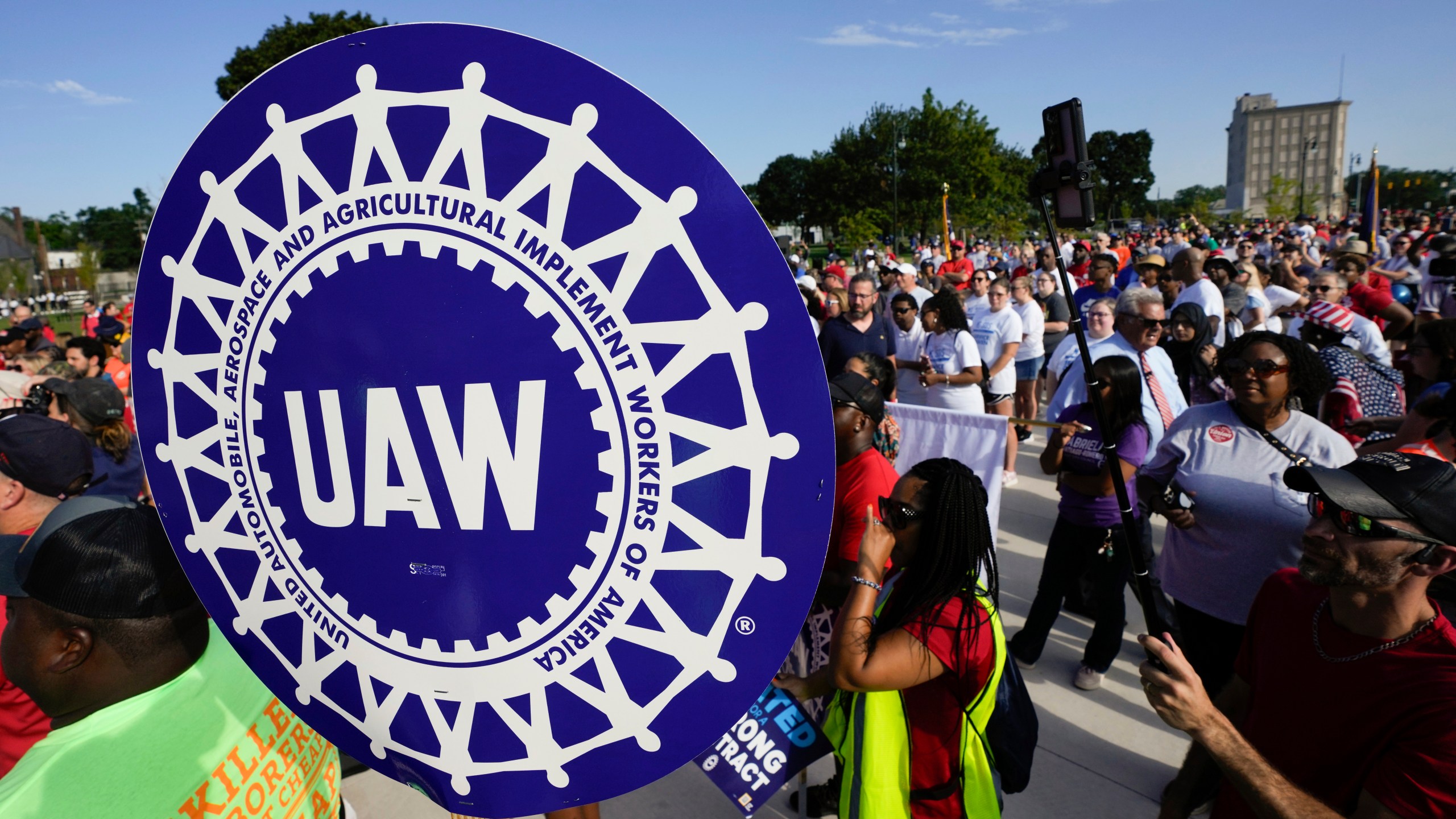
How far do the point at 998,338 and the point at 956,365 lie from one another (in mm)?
1159

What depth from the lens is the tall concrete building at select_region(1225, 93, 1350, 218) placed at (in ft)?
358

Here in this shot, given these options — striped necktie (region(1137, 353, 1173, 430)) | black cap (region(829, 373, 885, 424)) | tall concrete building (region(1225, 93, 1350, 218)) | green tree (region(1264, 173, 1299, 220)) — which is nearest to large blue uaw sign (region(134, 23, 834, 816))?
black cap (region(829, 373, 885, 424))

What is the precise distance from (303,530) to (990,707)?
1.65 m

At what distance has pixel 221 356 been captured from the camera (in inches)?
42.8

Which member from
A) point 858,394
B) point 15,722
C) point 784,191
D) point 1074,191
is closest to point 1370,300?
point 858,394

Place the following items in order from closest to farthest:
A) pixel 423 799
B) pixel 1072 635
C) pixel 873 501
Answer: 1. pixel 873 501
2. pixel 423 799
3. pixel 1072 635

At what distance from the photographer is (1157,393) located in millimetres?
4484

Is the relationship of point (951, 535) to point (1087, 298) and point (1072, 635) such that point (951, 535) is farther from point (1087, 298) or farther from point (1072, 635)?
point (1087, 298)

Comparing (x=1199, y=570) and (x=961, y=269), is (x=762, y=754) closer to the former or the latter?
(x=1199, y=570)

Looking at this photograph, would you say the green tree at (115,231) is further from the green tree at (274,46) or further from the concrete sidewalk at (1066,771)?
the concrete sidewalk at (1066,771)

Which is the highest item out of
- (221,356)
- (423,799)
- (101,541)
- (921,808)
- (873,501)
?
(221,356)

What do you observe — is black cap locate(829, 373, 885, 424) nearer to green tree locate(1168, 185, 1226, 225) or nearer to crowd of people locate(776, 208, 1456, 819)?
crowd of people locate(776, 208, 1456, 819)

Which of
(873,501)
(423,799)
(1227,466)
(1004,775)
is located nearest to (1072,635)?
(1227,466)

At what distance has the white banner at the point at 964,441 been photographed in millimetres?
4598
